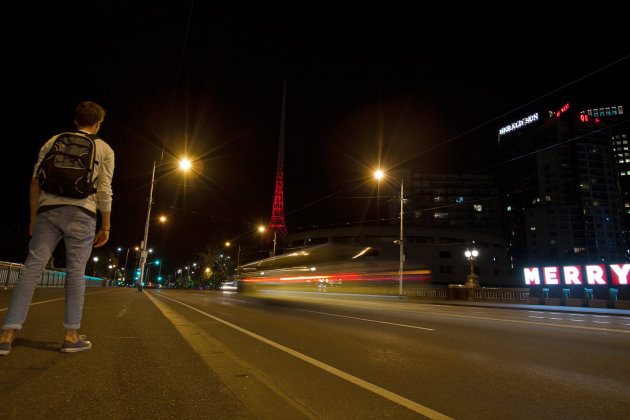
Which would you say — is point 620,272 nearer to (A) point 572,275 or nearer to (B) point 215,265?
(A) point 572,275

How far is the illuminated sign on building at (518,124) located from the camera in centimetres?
13588

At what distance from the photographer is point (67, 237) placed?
10.7 ft

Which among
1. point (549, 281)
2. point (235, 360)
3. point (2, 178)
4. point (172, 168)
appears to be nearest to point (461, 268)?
point (549, 281)

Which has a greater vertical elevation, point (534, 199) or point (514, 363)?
point (534, 199)

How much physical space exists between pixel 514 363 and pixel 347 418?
2.92 metres

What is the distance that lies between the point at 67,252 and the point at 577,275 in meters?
28.9

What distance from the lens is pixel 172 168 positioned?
2441cm

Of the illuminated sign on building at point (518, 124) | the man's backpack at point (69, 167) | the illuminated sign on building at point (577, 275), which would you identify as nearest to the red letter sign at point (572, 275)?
the illuminated sign on building at point (577, 275)

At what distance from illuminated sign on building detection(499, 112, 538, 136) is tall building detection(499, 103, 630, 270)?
8448mm

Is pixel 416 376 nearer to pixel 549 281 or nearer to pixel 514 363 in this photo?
pixel 514 363

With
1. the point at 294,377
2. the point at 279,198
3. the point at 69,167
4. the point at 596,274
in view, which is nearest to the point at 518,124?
the point at 279,198

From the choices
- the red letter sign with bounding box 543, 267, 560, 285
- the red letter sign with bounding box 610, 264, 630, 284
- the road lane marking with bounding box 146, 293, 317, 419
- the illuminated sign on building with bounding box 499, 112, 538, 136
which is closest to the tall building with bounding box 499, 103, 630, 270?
the illuminated sign on building with bounding box 499, 112, 538, 136

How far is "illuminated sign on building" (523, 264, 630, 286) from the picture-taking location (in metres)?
21.6

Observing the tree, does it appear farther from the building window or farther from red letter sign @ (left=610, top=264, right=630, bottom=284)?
red letter sign @ (left=610, top=264, right=630, bottom=284)
